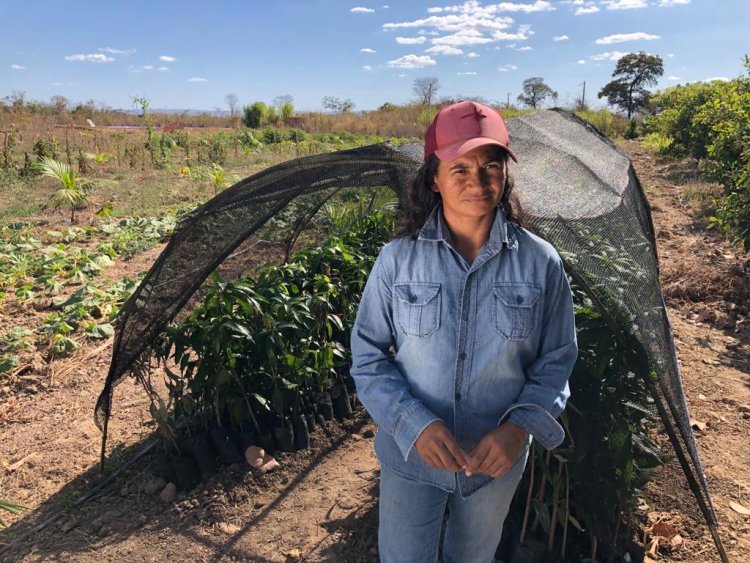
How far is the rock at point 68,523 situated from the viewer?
2.68 meters

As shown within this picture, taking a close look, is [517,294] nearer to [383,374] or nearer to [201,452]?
[383,374]

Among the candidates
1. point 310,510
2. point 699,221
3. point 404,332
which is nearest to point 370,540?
point 310,510

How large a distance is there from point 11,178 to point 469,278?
44.6 ft

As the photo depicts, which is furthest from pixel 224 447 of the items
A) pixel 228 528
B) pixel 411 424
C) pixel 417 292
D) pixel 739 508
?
pixel 739 508

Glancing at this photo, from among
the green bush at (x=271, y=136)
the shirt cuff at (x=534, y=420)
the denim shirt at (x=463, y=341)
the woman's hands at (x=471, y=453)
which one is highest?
the green bush at (x=271, y=136)

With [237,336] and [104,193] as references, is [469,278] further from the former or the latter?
[104,193]

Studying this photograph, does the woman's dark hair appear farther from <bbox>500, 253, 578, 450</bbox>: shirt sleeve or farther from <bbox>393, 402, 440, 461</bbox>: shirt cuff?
<bbox>393, 402, 440, 461</bbox>: shirt cuff

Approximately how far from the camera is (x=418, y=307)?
4.63ft

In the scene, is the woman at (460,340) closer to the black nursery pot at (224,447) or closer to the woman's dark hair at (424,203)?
the woman's dark hair at (424,203)

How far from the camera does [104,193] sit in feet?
37.0

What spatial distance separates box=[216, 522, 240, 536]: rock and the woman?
1.38m

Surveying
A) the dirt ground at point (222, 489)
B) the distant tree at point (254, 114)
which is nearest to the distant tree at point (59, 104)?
the distant tree at point (254, 114)

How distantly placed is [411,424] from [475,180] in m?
0.63

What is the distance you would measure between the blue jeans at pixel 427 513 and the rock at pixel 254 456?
5.24 feet
